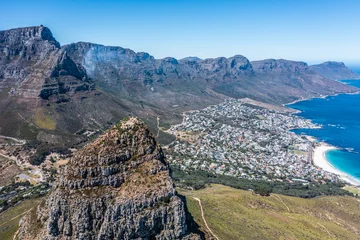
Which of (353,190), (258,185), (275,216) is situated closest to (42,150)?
(258,185)

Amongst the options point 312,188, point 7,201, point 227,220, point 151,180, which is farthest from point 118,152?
point 312,188

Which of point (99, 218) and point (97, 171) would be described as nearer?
point (99, 218)

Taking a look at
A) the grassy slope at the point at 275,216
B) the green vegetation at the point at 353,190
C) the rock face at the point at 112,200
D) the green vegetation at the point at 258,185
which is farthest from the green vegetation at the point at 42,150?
the green vegetation at the point at 353,190

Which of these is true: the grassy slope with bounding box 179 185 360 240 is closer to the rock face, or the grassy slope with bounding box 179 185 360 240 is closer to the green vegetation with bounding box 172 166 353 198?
the green vegetation with bounding box 172 166 353 198

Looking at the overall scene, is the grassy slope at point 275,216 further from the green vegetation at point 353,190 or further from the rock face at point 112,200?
the rock face at point 112,200

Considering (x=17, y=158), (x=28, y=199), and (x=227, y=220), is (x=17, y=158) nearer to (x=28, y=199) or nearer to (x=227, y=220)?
(x=28, y=199)

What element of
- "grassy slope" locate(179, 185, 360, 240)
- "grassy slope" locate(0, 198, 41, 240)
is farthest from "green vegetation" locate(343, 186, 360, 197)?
"grassy slope" locate(0, 198, 41, 240)
